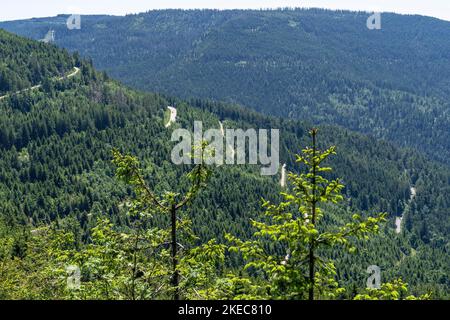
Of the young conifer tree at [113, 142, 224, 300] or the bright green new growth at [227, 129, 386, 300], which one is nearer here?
the bright green new growth at [227, 129, 386, 300]

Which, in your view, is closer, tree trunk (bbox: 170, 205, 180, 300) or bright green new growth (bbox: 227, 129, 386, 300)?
bright green new growth (bbox: 227, 129, 386, 300)

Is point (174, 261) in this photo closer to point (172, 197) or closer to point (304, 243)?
point (172, 197)

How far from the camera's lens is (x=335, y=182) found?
26016mm

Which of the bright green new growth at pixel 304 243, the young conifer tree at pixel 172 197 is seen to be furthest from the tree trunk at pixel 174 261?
the bright green new growth at pixel 304 243

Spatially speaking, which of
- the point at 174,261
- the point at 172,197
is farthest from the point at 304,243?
the point at 174,261

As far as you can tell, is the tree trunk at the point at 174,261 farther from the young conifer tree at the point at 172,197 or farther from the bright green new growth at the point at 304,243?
the bright green new growth at the point at 304,243

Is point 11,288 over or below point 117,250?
below

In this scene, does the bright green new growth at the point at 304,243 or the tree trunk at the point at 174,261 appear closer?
the bright green new growth at the point at 304,243

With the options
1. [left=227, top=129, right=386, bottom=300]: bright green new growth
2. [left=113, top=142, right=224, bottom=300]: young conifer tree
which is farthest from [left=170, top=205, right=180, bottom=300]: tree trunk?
[left=227, top=129, right=386, bottom=300]: bright green new growth

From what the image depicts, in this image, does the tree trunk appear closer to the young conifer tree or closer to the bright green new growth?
the young conifer tree

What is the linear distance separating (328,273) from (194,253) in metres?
7.45

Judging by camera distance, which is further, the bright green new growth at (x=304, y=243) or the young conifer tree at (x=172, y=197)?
the young conifer tree at (x=172, y=197)
